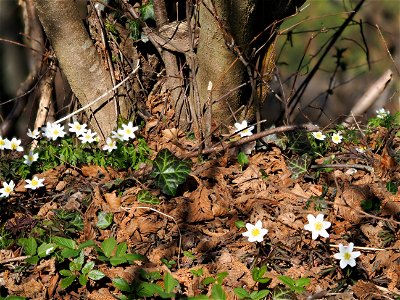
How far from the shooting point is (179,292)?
2629 mm

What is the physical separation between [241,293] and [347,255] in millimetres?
559

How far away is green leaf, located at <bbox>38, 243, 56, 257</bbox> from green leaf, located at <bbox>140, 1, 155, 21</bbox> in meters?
1.61

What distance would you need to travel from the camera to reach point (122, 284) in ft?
8.35

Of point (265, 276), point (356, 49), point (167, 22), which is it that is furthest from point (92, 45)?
point (356, 49)

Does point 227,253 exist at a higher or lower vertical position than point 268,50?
lower

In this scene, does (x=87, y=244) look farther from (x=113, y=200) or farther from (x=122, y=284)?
(x=113, y=200)

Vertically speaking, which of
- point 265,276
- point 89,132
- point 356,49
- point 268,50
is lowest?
point 356,49

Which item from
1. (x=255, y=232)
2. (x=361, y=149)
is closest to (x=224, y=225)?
(x=255, y=232)

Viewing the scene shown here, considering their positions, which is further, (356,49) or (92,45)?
(356,49)

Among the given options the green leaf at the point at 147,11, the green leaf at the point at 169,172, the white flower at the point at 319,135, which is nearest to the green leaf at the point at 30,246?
the green leaf at the point at 169,172

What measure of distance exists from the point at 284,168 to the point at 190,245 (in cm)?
77

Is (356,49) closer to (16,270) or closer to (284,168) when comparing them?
(284,168)

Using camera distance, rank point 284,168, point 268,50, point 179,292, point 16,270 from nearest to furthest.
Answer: point 179,292
point 16,270
point 284,168
point 268,50

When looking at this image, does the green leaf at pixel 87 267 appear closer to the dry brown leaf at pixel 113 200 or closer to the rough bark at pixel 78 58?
the dry brown leaf at pixel 113 200
